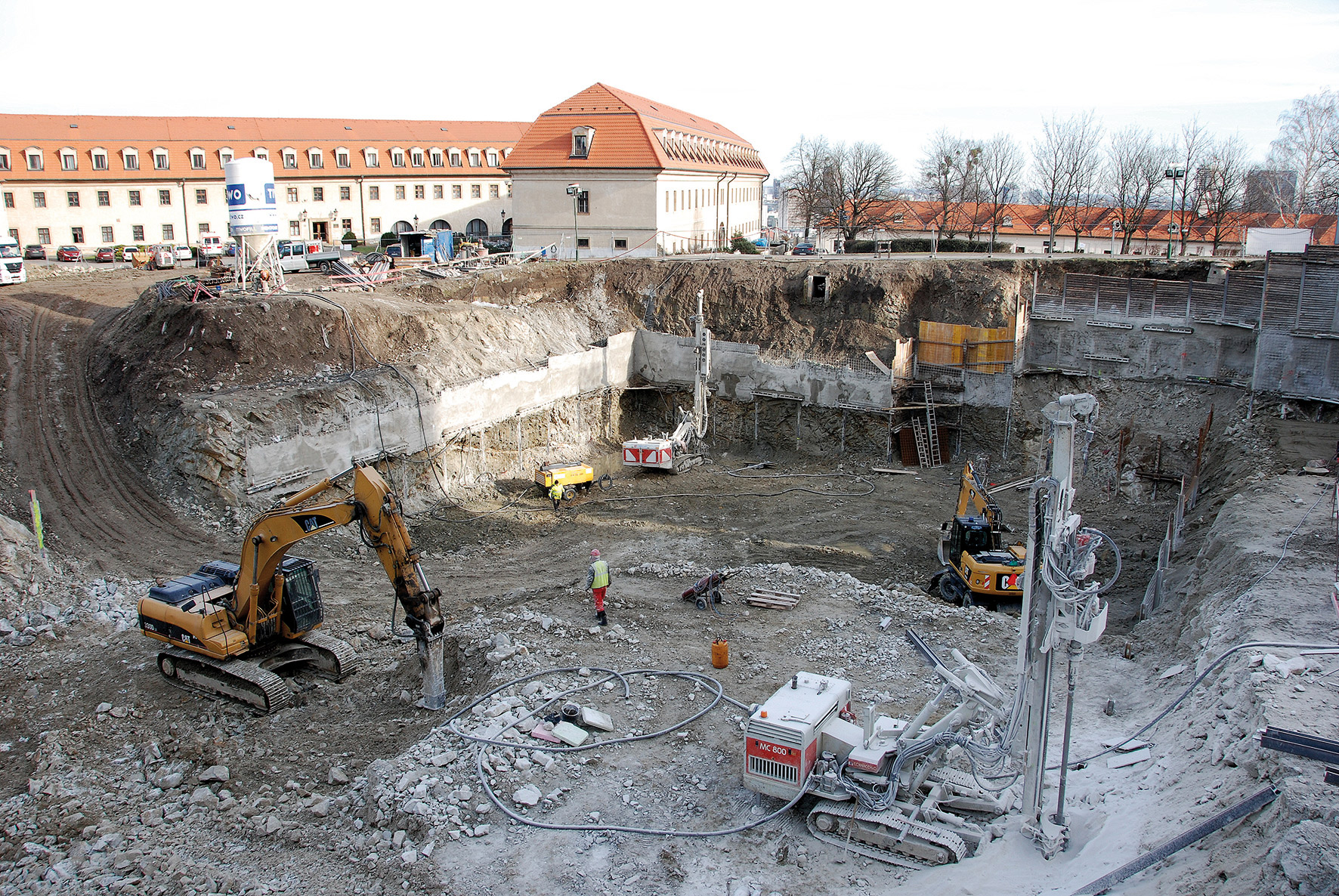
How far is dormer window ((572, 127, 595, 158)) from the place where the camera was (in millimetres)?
39281

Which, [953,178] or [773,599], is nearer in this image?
[773,599]

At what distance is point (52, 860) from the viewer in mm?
8594

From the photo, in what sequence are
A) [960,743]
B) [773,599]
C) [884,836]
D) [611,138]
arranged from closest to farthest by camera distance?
1. [884,836]
2. [960,743]
3. [773,599]
4. [611,138]

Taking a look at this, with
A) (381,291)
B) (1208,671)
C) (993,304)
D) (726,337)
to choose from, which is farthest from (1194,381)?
(381,291)

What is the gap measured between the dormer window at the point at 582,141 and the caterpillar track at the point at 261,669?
3078cm

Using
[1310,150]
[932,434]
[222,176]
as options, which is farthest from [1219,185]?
[222,176]

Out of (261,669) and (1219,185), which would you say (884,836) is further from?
(1219,185)

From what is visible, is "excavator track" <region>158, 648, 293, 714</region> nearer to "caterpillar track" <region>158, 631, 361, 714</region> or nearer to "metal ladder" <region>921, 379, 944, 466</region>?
"caterpillar track" <region>158, 631, 361, 714</region>

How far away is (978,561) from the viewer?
51.9ft

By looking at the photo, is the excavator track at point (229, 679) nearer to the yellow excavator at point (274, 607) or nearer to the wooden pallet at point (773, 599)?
the yellow excavator at point (274, 607)

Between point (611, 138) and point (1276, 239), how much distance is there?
27.1 metres

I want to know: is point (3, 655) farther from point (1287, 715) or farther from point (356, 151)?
point (356, 151)

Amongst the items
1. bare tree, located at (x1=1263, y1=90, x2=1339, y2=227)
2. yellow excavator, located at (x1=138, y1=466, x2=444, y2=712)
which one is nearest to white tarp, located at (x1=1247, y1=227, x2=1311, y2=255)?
bare tree, located at (x1=1263, y1=90, x2=1339, y2=227)

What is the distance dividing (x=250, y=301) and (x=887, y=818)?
1990cm
